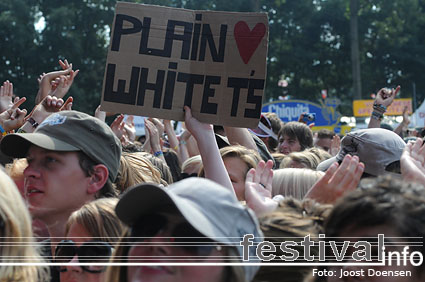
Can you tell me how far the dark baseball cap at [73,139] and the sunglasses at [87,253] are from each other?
2.14 feet

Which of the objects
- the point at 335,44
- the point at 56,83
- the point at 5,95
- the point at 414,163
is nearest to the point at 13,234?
the point at 414,163

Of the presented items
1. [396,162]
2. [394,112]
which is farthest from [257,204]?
[394,112]

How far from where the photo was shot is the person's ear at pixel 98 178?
3096 mm

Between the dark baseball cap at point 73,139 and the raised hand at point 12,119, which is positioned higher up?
the dark baseball cap at point 73,139

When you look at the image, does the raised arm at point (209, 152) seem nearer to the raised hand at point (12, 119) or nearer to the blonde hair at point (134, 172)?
the blonde hair at point (134, 172)

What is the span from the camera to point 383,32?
4234 cm

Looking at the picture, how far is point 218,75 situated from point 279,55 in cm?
3877

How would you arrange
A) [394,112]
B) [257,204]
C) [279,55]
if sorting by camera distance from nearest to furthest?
[257,204] → [394,112] → [279,55]

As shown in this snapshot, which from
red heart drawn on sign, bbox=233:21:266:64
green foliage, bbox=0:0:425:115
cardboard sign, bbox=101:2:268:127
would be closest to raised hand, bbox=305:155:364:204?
cardboard sign, bbox=101:2:268:127

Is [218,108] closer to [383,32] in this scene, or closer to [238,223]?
[238,223]

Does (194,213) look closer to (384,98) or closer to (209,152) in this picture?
(209,152)

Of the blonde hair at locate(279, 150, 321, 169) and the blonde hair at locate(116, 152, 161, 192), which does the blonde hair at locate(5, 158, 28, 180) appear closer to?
the blonde hair at locate(116, 152, 161, 192)

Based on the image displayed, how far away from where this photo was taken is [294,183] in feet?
11.5

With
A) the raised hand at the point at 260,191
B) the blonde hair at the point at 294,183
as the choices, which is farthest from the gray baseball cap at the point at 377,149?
the raised hand at the point at 260,191
